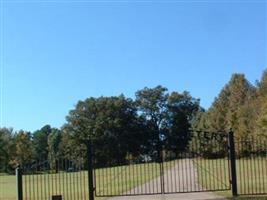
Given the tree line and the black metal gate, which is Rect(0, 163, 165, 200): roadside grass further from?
the tree line

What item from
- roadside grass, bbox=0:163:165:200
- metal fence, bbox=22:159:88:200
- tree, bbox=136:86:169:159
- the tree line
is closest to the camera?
metal fence, bbox=22:159:88:200

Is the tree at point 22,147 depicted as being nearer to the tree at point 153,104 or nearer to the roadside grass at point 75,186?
the tree at point 153,104

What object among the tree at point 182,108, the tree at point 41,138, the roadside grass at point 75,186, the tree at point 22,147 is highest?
the tree at point 182,108

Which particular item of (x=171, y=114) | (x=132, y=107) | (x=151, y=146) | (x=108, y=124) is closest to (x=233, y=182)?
(x=151, y=146)

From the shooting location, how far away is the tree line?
214 feet

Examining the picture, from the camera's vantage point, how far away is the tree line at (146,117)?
214ft

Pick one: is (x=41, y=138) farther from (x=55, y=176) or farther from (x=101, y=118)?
(x=55, y=176)

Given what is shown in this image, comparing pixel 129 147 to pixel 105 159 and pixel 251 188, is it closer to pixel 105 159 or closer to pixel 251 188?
pixel 105 159

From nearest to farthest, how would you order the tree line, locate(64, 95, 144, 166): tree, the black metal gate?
the black metal gate → the tree line → locate(64, 95, 144, 166): tree

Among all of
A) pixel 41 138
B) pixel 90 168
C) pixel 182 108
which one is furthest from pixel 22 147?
pixel 90 168

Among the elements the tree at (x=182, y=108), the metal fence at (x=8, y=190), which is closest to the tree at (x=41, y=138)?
the tree at (x=182, y=108)

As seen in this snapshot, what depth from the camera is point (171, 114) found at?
129 m

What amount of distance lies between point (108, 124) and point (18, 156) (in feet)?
63.9

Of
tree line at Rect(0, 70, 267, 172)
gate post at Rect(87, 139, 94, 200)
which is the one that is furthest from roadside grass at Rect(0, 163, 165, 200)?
tree line at Rect(0, 70, 267, 172)
